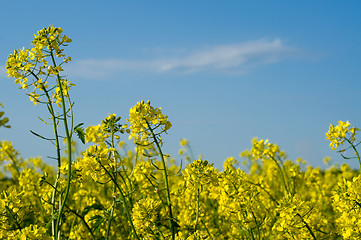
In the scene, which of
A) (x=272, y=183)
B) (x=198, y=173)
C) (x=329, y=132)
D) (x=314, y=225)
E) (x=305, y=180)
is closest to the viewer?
(x=198, y=173)

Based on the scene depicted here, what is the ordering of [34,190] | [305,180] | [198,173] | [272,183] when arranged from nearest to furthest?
[198,173]
[34,190]
[305,180]
[272,183]

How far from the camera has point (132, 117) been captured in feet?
11.3

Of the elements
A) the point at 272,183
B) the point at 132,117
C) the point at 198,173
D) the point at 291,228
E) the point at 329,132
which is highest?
the point at 272,183

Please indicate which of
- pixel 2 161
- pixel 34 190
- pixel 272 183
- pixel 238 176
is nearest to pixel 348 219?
pixel 238 176

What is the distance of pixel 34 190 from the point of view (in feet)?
20.1

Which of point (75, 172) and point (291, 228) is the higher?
point (75, 172)

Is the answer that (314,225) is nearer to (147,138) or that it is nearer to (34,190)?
(147,138)

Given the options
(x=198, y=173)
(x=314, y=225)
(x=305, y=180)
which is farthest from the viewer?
(x=305, y=180)

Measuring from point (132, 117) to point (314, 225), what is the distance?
2.15m

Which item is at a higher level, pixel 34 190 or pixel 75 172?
pixel 34 190

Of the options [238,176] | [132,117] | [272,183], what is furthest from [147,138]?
[272,183]

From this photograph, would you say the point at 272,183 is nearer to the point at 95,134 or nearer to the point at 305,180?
the point at 305,180

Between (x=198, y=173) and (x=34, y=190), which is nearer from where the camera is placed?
(x=198, y=173)

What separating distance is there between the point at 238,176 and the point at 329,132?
1449mm
